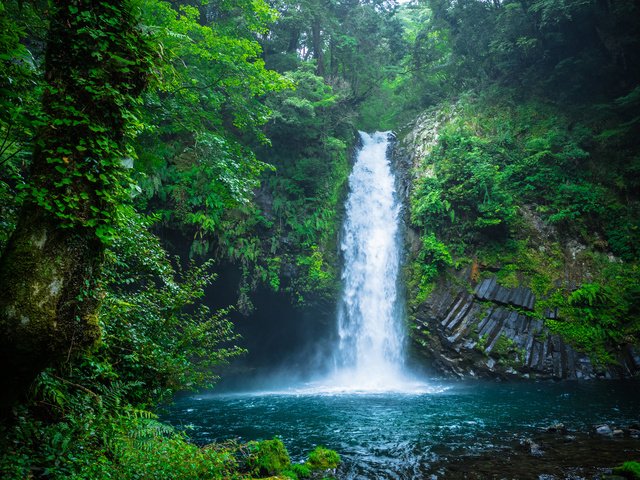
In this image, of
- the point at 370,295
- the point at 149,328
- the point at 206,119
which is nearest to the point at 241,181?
the point at 206,119

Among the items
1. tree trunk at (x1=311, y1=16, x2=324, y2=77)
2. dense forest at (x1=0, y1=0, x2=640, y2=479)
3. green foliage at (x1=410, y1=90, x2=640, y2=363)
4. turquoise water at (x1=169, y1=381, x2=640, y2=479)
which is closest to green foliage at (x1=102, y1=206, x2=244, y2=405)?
dense forest at (x1=0, y1=0, x2=640, y2=479)

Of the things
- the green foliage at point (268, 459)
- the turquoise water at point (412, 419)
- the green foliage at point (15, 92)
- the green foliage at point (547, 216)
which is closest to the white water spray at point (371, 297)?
the green foliage at point (547, 216)

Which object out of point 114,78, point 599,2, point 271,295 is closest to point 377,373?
point 271,295

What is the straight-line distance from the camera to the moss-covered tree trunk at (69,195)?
2.47 meters

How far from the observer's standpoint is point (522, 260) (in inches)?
554

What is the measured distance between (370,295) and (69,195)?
1500 cm

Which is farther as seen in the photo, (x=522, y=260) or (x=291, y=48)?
(x=291, y=48)

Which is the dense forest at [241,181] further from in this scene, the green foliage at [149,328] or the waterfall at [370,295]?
the waterfall at [370,295]

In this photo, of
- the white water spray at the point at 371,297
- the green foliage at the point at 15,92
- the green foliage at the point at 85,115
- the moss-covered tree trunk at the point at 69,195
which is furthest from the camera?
the white water spray at the point at 371,297

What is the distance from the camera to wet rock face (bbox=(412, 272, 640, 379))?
12.0 m

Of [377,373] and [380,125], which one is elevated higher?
[380,125]

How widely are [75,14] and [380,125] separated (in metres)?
24.2

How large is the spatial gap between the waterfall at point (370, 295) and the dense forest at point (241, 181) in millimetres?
950

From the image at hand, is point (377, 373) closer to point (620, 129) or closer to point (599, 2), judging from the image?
point (620, 129)
